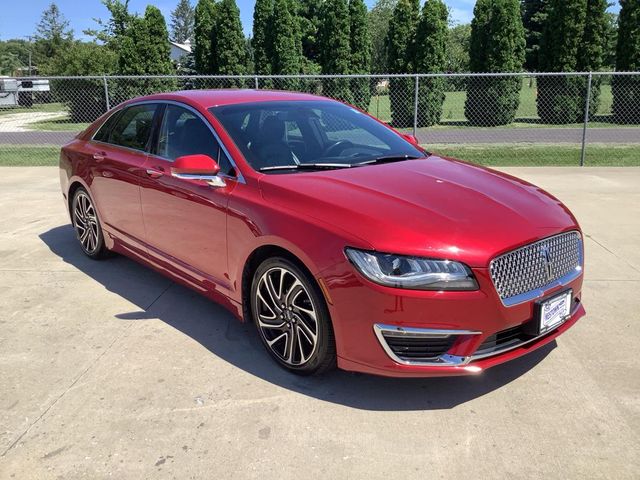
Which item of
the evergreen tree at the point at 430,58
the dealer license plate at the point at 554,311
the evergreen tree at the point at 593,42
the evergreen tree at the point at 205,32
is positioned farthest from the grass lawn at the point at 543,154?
the evergreen tree at the point at 205,32

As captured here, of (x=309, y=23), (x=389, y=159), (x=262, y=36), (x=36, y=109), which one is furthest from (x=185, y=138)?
(x=309, y=23)

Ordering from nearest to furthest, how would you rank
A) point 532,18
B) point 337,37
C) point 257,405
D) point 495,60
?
point 257,405
point 495,60
point 337,37
point 532,18

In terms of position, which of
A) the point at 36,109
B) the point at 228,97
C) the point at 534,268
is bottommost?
the point at 534,268

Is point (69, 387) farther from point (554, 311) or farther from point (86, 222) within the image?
point (554, 311)

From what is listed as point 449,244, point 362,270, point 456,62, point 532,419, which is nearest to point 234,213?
point 362,270

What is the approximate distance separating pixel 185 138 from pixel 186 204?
53 centimetres

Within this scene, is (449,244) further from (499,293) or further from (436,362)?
(436,362)

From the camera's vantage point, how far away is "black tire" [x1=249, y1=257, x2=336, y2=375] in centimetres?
309

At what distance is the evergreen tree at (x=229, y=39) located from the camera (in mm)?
21531

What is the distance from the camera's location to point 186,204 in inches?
157

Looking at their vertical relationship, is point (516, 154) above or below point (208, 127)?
below

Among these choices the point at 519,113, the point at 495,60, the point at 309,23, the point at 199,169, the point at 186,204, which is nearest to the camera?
the point at 199,169

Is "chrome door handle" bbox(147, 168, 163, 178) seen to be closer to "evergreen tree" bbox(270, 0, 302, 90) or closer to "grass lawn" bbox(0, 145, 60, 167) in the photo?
"grass lawn" bbox(0, 145, 60, 167)

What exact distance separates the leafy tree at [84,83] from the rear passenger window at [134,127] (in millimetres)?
15755
